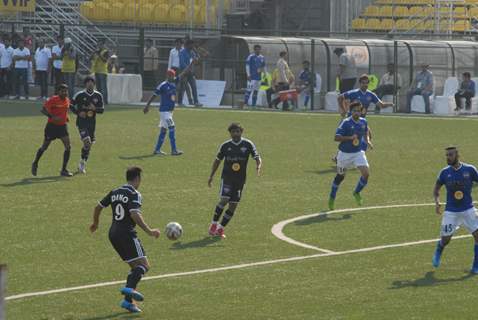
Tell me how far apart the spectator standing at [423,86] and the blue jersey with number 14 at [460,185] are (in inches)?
1144

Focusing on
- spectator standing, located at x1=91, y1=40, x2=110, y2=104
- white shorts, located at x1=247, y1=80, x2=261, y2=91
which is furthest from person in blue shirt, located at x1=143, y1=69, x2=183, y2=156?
white shorts, located at x1=247, y1=80, x2=261, y2=91

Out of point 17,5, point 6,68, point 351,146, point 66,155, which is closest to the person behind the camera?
point 351,146

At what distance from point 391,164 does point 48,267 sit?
51.2 feet

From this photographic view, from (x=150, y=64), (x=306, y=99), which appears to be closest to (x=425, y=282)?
(x=306, y=99)

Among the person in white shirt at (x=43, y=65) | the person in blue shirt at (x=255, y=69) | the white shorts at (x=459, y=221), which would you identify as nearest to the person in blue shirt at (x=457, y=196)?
the white shorts at (x=459, y=221)

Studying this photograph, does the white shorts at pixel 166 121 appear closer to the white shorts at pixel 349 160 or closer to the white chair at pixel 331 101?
the white shorts at pixel 349 160

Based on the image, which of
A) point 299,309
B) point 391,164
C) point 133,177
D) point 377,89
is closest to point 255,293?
point 299,309

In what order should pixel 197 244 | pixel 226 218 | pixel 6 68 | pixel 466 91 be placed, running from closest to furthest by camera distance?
pixel 197 244 → pixel 226 218 → pixel 466 91 → pixel 6 68

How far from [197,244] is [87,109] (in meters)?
9.36

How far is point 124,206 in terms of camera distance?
15.2 metres

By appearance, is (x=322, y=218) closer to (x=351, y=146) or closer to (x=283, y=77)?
(x=351, y=146)

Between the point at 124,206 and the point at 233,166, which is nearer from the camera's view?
the point at 124,206

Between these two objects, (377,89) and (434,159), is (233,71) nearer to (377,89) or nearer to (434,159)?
(377,89)

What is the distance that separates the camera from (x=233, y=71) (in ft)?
164
